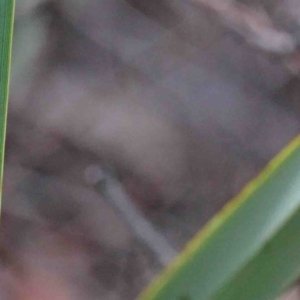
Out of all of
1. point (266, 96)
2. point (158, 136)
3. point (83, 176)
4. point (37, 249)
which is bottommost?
point (37, 249)

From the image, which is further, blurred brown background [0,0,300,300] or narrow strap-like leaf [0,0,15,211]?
blurred brown background [0,0,300,300]

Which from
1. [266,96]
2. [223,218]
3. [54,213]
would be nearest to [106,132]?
[54,213]

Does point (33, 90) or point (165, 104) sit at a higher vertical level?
point (165, 104)

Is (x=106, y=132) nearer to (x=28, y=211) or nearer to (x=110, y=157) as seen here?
(x=110, y=157)

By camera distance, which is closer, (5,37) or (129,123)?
(5,37)

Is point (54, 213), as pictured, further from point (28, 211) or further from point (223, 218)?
point (223, 218)

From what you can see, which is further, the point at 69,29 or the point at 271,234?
the point at 69,29

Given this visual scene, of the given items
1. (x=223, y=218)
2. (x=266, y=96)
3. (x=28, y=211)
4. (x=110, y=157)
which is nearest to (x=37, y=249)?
(x=28, y=211)

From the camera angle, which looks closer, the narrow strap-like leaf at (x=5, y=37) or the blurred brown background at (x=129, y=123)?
the narrow strap-like leaf at (x=5, y=37)
